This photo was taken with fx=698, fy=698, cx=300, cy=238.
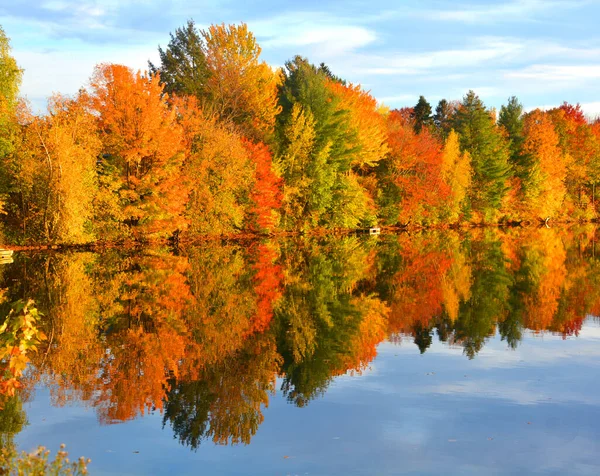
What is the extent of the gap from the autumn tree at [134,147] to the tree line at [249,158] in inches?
3.2

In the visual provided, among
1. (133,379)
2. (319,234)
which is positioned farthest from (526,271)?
(319,234)

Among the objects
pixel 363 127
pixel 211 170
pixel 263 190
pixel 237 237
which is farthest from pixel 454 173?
pixel 211 170

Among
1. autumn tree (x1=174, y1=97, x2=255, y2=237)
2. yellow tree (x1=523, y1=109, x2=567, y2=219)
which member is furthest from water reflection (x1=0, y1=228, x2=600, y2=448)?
yellow tree (x1=523, y1=109, x2=567, y2=219)

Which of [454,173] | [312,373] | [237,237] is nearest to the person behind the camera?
Answer: [312,373]

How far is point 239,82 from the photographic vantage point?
52.5m

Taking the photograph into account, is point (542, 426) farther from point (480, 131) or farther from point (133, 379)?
point (480, 131)

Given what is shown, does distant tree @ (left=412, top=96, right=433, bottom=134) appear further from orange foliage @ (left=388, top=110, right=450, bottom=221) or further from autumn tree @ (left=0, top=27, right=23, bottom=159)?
autumn tree @ (left=0, top=27, right=23, bottom=159)

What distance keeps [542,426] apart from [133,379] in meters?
6.75

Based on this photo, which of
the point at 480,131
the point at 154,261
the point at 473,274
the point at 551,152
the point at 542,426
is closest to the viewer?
the point at 542,426

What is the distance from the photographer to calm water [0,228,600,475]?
9062mm

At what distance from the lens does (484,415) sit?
34.6 ft

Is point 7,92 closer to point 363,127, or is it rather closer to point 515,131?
point 363,127

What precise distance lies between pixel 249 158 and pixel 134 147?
10.7 m

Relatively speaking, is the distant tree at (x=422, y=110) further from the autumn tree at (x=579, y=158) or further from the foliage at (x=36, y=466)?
the foliage at (x=36, y=466)
